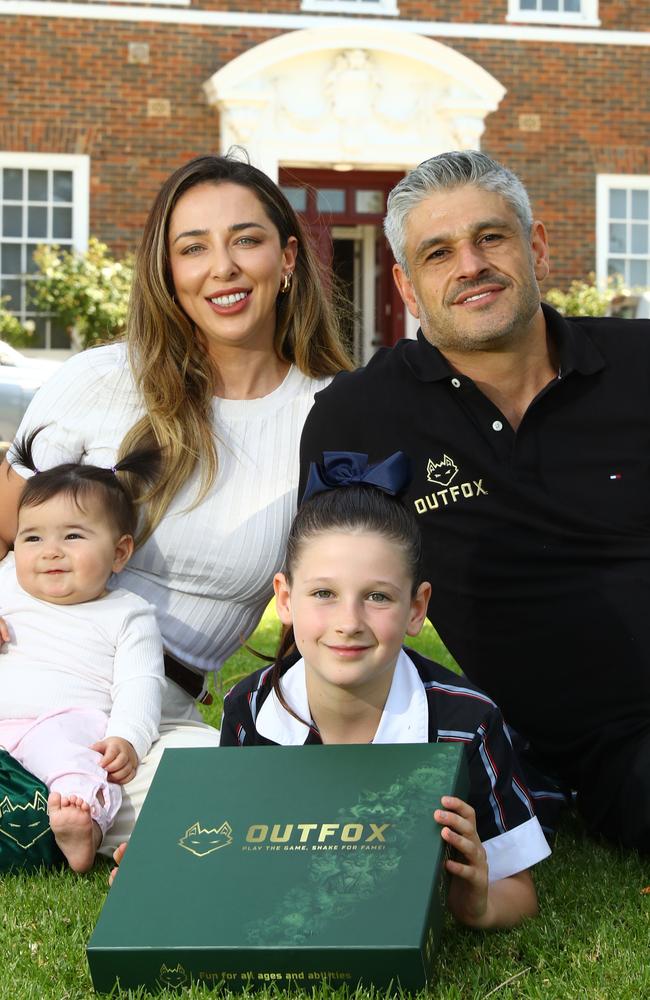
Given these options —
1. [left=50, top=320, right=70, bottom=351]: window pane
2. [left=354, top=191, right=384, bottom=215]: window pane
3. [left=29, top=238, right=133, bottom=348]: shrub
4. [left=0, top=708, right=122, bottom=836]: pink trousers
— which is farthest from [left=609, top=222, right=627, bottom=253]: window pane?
[left=0, top=708, right=122, bottom=836]: pink trousers

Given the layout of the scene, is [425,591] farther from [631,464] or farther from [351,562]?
[631,464]

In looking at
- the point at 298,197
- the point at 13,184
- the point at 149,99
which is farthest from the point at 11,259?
the point at 298,197

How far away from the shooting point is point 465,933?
8.39 feet

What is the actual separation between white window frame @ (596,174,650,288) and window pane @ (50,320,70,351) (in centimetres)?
599

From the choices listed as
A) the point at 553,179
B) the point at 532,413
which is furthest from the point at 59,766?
the point at 553,179

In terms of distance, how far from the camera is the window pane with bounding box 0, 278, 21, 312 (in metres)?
14.1

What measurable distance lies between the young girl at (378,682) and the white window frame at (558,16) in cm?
1323

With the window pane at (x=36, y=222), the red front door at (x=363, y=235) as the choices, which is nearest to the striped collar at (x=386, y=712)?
the red front door at (x=363, y=235)

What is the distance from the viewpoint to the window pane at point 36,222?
46.4ft

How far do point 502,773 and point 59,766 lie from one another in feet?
3.37

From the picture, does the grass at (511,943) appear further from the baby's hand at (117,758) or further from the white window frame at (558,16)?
the white window frame at (558,16)

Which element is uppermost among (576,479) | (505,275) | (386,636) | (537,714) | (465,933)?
(505,275)

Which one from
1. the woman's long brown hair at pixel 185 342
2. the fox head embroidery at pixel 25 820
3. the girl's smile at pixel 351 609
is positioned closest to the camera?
the girl's smile at pixel 351 609

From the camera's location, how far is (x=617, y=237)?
1526 centimetres
